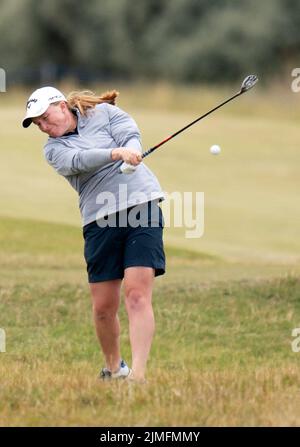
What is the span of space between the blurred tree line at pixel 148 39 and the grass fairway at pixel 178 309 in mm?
30277

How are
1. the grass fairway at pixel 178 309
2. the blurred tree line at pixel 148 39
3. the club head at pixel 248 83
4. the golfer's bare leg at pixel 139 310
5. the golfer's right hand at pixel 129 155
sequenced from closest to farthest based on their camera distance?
the grass fairway at pixel 178 309 → the golfer's right hand at pixel 129 155 → the golfer's bare leg at pixel 139 310 → the club head at pixel 248 83 → the blurred tree line at pixel 148 39

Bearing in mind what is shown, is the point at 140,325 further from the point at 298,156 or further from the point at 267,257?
the point at 298,156

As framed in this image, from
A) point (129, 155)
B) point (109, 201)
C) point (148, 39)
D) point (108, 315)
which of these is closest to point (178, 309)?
point (108, 315)

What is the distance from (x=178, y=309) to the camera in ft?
39.5

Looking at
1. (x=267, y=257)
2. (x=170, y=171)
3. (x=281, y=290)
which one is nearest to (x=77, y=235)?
(x=267, y=257)

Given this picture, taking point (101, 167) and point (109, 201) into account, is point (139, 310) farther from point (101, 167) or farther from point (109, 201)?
point (101, 167)

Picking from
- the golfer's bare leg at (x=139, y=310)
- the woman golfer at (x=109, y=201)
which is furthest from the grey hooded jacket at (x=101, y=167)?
the golfer's bare leg at (x=139, y=310)

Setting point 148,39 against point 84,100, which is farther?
point 148,39

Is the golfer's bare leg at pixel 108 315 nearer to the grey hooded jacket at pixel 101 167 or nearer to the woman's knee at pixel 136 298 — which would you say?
the woman's knee at pixel 136 298

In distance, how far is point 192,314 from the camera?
38.9 ft

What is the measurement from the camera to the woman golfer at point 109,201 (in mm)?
7941

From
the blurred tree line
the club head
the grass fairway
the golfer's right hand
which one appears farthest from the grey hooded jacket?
the blurred tree line

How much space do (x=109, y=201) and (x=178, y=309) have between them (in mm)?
4102
